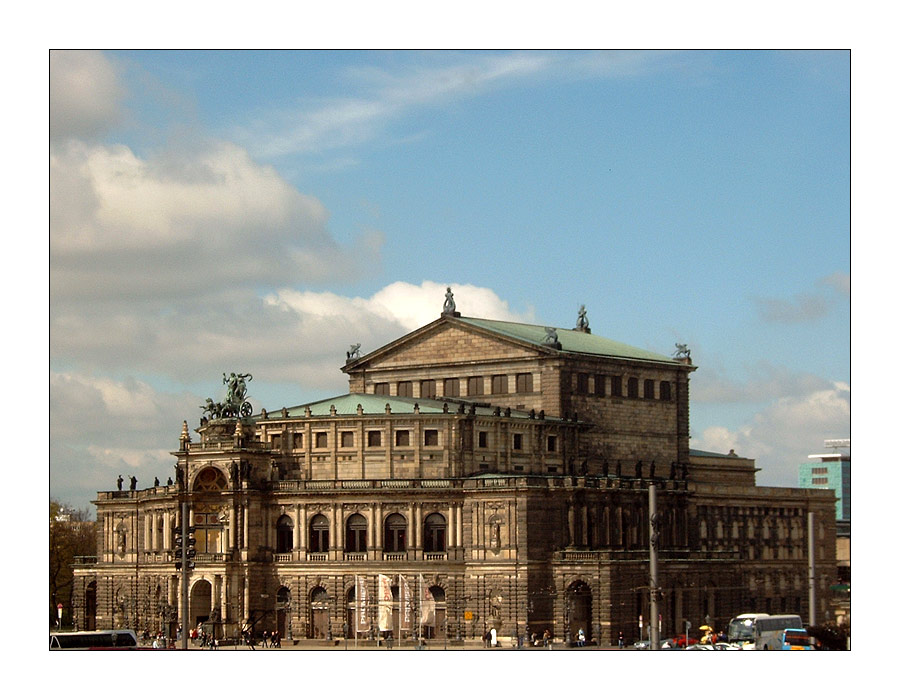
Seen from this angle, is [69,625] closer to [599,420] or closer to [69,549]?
[69,549]

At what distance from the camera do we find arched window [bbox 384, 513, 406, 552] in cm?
15438

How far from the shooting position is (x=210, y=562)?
514 feet

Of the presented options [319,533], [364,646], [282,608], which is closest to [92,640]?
[364,646]

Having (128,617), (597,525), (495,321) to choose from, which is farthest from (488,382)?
(128,617)

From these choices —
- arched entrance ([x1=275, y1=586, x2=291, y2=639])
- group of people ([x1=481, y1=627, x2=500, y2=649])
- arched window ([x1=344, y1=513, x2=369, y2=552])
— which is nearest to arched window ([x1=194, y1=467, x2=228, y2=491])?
arched entrance ([x1=275, y1=586, x2=291, y2=639])

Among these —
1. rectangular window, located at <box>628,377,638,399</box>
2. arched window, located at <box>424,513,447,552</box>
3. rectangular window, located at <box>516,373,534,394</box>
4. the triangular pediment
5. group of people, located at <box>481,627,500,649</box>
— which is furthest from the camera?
rectangular window, located at <box>628,377,638,399</box>

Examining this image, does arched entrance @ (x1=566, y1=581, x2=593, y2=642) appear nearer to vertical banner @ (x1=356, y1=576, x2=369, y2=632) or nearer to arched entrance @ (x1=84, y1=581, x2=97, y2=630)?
vertical banner @ (x1=356, y1=576, x2=369, y2=632)

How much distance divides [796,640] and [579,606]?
2384 cm

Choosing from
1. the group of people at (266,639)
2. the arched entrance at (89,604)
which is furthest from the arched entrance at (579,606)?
the arched entrance at (89,604)

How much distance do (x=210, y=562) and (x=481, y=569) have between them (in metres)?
21.1

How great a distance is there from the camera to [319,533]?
6191 inches

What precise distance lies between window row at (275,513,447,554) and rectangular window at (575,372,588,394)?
63.6ft

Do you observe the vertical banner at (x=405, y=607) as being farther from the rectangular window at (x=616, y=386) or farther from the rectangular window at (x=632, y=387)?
the rectangular window at (x=632, y=387)

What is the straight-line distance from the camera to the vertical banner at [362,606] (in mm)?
149750
